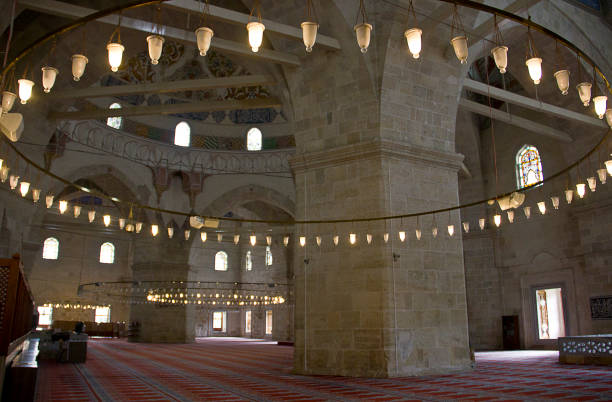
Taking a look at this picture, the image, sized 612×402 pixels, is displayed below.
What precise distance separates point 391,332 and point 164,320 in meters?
14.3

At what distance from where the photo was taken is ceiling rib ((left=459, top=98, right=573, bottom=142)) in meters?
13.2

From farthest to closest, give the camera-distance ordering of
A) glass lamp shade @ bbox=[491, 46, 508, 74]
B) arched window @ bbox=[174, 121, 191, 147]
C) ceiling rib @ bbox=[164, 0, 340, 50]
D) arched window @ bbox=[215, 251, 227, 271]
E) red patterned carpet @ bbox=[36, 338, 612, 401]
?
arched window @ bbox=[215, 251, 227, 271] → arched window @ bbox=[174, 121, 191, 147] → ceiling rib @ bbox=[164, 0, 340, 50] → red patterned carpet @ bbox=[36, 338, 612, 401] → glass lamp shade @ bbox=[491, 46, 508, 74]

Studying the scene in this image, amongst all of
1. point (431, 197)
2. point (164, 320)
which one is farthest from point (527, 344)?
point (164, 320)

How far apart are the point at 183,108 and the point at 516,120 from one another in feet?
28.2

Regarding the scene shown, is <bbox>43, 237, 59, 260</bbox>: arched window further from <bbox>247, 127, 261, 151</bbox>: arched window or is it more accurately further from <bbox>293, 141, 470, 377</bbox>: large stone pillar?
<bbox>293, 141, 470, 377</bbox>: large stone pillar

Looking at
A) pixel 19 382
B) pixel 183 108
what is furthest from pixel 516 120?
pixel 19 382

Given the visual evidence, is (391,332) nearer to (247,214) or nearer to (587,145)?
(587,145)

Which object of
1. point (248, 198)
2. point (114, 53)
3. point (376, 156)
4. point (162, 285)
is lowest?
point (162, 285)

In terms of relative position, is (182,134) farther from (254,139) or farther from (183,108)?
(183,108)

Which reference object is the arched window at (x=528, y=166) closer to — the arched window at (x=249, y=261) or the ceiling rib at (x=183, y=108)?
the ceiling rib at (x=183, y=108)

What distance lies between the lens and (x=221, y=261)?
105ft

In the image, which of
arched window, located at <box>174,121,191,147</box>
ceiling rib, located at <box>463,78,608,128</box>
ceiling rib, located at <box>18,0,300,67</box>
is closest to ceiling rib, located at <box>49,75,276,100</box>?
ceiling rib, located at <box>18,0,300,67</box>

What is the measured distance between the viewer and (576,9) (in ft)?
44.8

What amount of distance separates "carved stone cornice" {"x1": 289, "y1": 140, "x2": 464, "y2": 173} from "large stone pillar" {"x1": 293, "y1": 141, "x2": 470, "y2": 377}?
0.06ft
